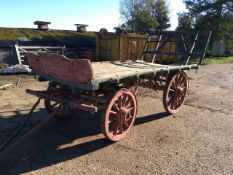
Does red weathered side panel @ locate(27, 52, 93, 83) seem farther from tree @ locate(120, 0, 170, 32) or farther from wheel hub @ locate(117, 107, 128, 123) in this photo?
tree @ locate(120, 0, 170, 32)

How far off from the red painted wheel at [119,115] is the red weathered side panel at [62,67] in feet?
2.52

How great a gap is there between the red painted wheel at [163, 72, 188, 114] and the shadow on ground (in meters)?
0.67

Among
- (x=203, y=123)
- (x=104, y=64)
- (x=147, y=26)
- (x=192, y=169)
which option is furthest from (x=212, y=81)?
(x=147, y=26)

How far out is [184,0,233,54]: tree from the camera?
27.2 m

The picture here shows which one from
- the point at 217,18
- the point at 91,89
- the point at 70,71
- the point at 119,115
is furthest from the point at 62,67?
the point at 217,18

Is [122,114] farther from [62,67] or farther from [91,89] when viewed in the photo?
[62,67]

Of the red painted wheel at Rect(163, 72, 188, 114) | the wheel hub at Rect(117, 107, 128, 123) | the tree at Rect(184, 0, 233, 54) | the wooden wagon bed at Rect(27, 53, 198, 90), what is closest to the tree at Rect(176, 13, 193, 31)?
the tree at Rect(184, 0, 233, 54)

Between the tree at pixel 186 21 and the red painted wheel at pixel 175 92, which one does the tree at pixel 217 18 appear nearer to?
the tree at pixel 186 21

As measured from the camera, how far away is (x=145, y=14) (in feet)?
152

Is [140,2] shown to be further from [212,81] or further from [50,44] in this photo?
[212,81]

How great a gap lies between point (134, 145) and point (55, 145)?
1401mm

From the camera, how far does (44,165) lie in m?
4.57

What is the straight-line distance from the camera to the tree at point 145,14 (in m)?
43.0

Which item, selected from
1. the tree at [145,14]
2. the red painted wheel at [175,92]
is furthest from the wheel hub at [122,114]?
the tree at [145,14]
